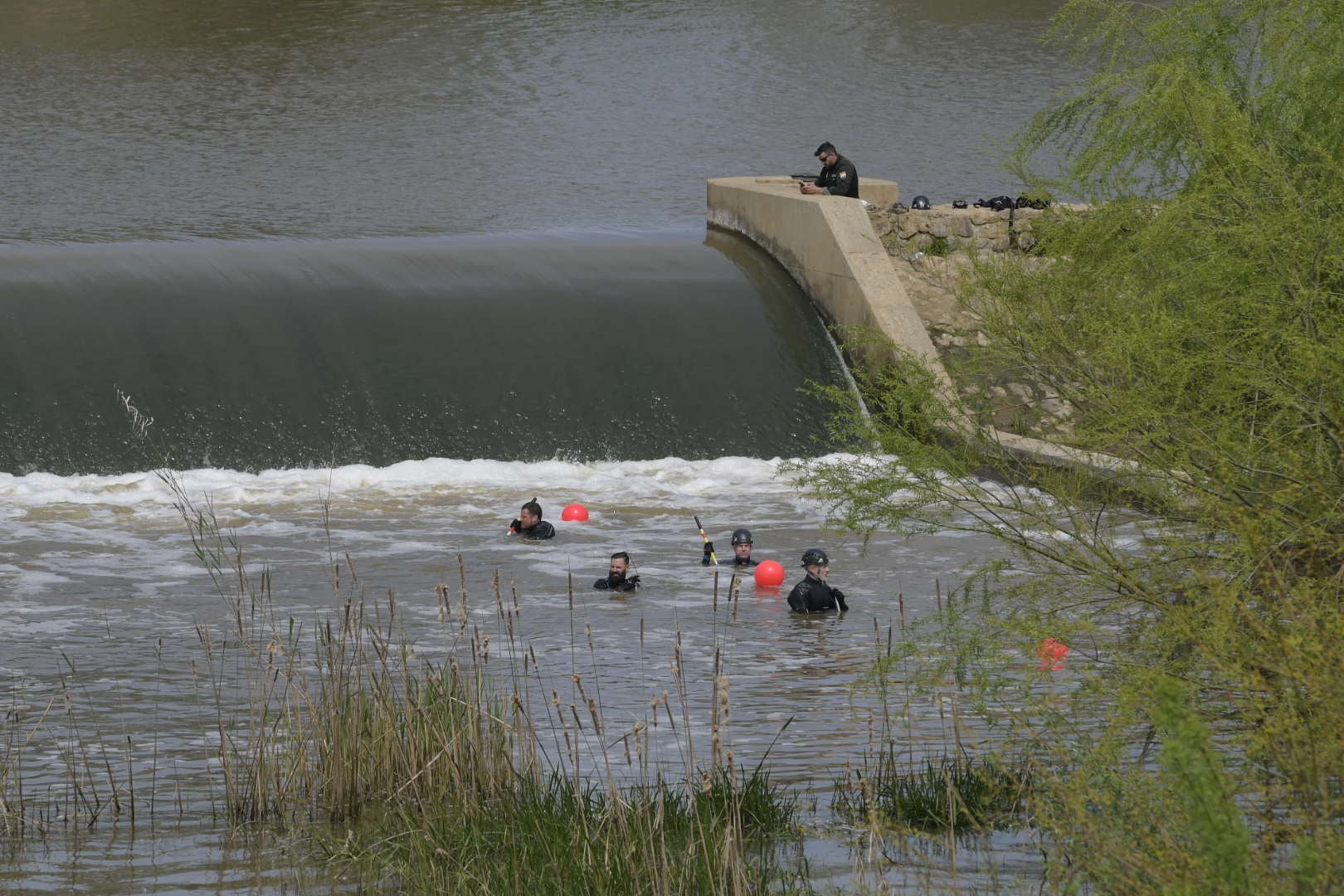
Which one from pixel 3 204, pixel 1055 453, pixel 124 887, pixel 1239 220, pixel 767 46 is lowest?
pixel 124 887

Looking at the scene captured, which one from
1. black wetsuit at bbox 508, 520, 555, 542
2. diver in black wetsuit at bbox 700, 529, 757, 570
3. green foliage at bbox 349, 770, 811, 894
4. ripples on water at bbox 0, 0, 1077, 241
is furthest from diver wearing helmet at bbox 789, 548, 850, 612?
ripples on water at bbox 0, 0, 1077, 241

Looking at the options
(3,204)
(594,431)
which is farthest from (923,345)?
(3,204)

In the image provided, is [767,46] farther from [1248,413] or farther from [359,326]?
[1248,413]

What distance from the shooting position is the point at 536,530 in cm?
1487

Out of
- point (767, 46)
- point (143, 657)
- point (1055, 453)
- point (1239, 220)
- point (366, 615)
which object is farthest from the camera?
point (767, 46)

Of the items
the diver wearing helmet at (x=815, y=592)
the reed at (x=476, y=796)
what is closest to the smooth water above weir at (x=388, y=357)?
the diver wearing helmet at (x=815, y=592)

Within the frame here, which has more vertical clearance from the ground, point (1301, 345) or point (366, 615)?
point (1301, 345)

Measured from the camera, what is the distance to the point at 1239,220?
24.4 ft

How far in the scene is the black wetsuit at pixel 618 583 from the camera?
13.0m

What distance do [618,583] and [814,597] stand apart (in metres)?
1.57

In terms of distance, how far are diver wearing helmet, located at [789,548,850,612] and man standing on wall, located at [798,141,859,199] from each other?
9.85 metres

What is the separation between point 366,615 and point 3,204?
59.8 feet

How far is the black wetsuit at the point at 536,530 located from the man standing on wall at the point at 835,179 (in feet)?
26.5

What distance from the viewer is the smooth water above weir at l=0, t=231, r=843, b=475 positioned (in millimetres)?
17859
